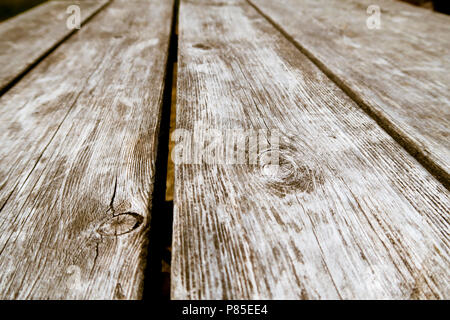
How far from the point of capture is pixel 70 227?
433mm

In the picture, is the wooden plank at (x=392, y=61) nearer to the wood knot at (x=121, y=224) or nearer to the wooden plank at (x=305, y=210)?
the wooden plank at (x=305, y=210)

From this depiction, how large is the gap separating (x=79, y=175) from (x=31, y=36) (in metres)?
1.09

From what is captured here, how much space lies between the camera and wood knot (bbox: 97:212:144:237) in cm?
42

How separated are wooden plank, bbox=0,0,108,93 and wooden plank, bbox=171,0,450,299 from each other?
0.63 m

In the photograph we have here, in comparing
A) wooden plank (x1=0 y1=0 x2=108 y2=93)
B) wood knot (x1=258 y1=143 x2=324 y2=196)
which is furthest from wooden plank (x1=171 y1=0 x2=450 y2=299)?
wooden plank (x1=0 y1=0 x2=108 y2=93)

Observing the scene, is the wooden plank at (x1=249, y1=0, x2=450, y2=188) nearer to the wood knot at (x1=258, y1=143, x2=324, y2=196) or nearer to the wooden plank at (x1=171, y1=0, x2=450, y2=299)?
the wooden plank at (x1=171, y1=0, x2=450, y2=299)

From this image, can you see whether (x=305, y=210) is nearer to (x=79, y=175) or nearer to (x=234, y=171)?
(x=234, y=171)

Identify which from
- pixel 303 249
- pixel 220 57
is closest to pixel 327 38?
pixel 220 57

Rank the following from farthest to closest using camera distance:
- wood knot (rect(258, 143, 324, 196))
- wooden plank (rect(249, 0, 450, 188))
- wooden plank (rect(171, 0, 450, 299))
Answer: wooden plank (rect(249, 0, 450, 188)) → wood knot (rect(258, 143, 324, 196)) → wooden plank (rect(171, 0, 450, 299))

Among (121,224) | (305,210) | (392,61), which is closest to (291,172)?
(305,210)

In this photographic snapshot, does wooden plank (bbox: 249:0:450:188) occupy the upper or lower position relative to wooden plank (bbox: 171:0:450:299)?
upper

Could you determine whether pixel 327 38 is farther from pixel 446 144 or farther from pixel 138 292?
pixel 138 292

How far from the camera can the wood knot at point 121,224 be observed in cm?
42
